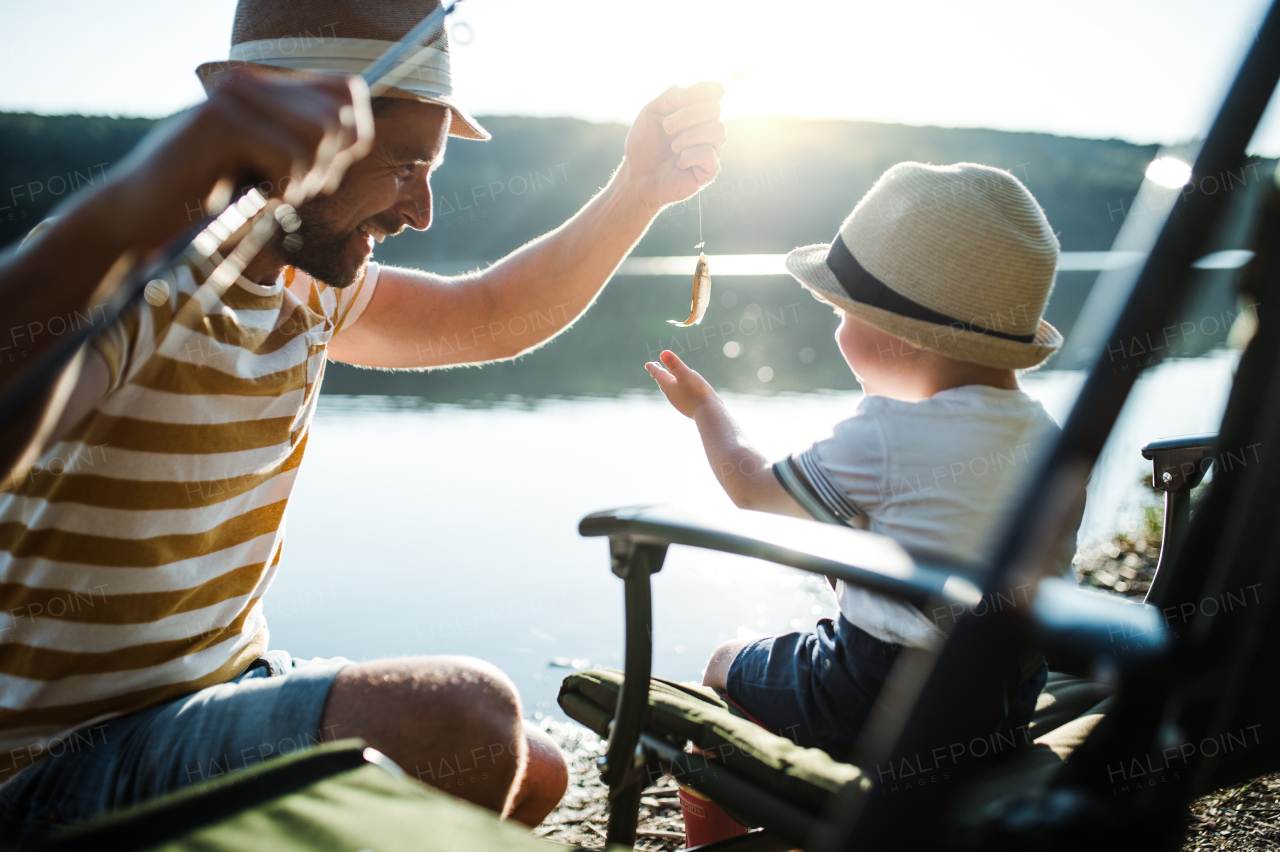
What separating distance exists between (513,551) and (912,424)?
2.58 m

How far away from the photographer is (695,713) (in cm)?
122

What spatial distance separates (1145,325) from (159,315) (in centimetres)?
113

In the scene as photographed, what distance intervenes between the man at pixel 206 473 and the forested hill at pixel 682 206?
6528 mm

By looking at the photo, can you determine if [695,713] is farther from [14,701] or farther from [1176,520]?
[1176,520]

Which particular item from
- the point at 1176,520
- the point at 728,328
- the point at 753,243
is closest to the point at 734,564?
the point at 1176,520

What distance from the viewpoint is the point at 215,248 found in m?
1.19

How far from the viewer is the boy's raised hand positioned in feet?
5.48

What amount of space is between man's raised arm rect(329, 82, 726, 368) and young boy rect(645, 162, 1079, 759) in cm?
49

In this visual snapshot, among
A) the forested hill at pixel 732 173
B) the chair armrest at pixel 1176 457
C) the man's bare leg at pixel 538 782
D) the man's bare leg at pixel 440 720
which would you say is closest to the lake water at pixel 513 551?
the chair armrest at pixel 1176 457

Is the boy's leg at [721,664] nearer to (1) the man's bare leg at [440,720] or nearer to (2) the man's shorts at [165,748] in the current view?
(1) the man's bare leg at [440,720]

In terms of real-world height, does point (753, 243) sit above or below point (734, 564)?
above

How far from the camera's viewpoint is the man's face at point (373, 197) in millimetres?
1453

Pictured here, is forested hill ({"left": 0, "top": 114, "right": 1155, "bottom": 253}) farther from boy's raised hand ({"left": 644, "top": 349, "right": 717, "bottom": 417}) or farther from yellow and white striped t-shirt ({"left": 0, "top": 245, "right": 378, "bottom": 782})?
yellow and white striped t-shirt ({"left": 0, "top": 245, "right": 378, "bottom": 782})

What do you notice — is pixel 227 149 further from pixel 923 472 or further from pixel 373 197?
pixel 923 472
